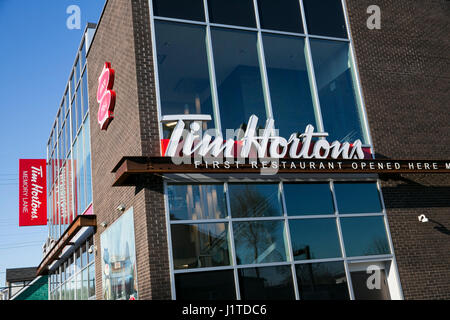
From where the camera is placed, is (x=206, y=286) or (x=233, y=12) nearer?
(x=206, y=286)

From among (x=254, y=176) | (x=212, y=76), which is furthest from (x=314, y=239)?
(x=212, y=76)

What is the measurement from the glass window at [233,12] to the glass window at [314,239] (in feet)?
17.9

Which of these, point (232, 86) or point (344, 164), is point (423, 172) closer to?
point (344, 164)

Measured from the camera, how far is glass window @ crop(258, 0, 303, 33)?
1423cm

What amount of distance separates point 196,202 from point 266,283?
2.41m

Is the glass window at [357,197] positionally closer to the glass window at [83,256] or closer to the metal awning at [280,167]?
the metal awning at [280,167]

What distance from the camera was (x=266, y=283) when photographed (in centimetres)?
1174

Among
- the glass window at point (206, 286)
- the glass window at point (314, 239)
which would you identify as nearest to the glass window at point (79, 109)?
the glass window at point (206, 286)

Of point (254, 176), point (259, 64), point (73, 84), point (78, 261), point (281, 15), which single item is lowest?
point (78, 261)

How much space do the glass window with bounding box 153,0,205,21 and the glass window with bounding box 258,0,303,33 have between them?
1788mm

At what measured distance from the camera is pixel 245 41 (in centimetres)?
1380

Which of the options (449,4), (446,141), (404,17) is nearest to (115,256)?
(446,141)

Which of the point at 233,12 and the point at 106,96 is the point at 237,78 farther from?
the point at 106,96

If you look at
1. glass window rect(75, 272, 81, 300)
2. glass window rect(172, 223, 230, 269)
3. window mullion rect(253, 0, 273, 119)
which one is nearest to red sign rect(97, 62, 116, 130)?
window mullion rect(253, 0, 273, 119)
